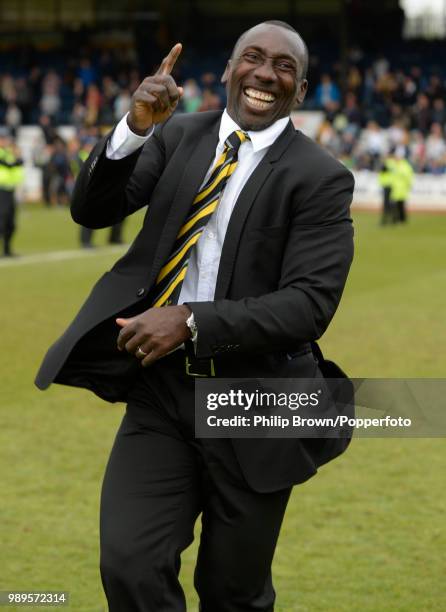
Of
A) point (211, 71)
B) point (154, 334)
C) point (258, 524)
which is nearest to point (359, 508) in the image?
point (258, 524)

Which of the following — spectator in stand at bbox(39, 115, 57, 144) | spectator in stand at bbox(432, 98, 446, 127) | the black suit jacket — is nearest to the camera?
the black suit jacket

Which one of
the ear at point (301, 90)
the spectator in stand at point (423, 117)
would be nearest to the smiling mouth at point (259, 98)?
the ear at point (301, 90)

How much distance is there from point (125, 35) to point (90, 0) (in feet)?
5.82

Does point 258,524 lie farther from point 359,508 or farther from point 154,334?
point 359,508

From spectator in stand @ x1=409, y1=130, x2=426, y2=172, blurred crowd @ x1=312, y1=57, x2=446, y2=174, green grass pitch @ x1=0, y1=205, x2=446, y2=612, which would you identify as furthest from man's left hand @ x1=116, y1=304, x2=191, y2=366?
spectator in stand @ x1=409, y1=130, x2=426, y2=172

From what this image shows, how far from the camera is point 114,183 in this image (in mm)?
3783

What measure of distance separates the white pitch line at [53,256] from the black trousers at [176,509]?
16493 millimetres

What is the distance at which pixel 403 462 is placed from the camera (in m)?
8.26

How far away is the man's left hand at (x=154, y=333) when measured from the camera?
3621mm

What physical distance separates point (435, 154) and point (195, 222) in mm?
32365

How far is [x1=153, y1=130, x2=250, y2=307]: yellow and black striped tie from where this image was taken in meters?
3.86

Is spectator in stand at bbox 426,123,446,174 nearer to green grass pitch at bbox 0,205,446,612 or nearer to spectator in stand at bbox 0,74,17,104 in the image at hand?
spectator in stand at bbox 0,74,17,104

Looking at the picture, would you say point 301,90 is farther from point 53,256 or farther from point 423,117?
point 423,117

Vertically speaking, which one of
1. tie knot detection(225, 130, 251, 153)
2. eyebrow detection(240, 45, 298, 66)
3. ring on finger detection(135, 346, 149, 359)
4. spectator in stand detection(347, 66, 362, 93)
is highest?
eyebrow detection(240, 45, 298, 66)
